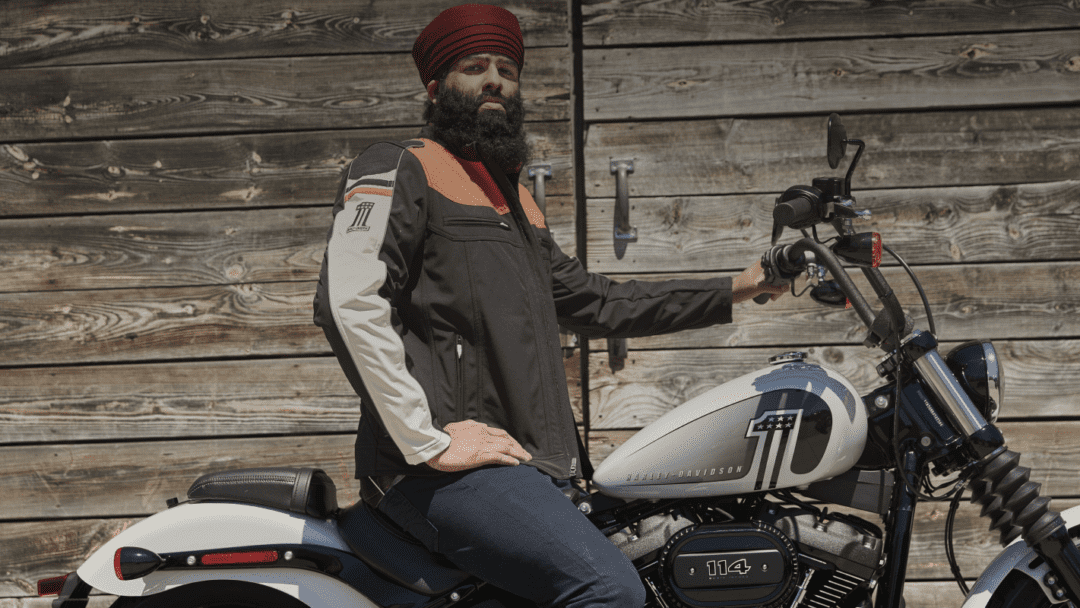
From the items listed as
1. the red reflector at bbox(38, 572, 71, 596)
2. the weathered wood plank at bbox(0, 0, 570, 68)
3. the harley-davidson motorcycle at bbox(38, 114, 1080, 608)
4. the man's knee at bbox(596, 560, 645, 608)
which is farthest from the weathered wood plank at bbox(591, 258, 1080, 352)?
the red reflector at bbox(38, 572, 71, 596)

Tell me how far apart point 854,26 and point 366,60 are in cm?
171

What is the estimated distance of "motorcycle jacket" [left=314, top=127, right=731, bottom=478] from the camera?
1.36 meters

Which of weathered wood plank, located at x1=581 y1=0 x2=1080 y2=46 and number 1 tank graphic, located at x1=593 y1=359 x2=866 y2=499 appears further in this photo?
weathered wood plank, located at x1=581 y1=0 x2=1080 y2=46

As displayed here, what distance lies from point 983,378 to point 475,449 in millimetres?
1014

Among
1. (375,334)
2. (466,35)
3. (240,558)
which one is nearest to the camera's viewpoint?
(375,334)

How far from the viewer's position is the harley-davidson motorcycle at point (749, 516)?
1531 millimetres

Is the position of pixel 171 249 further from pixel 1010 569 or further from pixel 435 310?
pixel 1010 569

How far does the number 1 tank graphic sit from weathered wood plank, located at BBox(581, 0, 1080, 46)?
1.55m

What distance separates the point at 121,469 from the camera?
2736mm

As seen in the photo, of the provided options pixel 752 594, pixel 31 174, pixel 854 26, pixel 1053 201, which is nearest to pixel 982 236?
pixel 1053 201

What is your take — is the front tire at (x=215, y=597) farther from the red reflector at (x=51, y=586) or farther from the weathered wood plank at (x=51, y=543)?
the weathered wood plank at (x=51, y=543)

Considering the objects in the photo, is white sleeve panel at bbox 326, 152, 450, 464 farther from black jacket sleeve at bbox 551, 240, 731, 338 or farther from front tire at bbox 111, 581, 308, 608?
black jacket sleeve at bbox 551, 240, 731, 338

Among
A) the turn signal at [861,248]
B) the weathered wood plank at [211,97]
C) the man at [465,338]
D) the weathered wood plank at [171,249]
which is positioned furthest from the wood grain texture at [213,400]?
the turn signal at [861,248]

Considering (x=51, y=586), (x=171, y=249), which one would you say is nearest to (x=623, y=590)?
(x=51, y=586)
